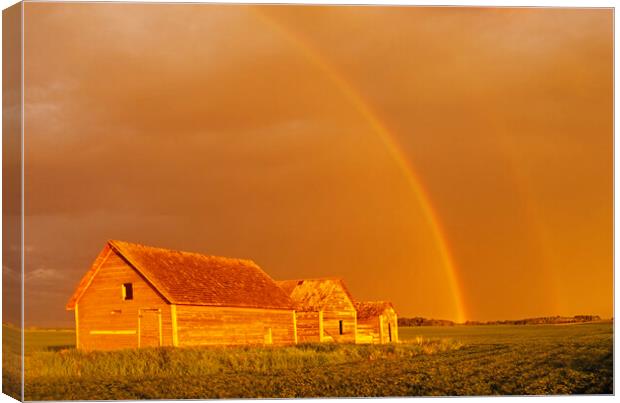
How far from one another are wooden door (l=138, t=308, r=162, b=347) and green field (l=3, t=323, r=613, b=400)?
168 centimetres

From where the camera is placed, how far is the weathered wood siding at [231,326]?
35719mm

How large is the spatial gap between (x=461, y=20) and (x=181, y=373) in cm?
1472

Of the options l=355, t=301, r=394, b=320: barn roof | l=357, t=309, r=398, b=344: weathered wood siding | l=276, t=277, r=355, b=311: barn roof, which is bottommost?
l=357, t=309, r=398, b=344: weathered wood siding

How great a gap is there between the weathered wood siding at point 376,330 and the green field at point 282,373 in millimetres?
15092

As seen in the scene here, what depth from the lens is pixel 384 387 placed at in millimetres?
28141

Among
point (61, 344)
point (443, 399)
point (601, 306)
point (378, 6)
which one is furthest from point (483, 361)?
point (61, 344)

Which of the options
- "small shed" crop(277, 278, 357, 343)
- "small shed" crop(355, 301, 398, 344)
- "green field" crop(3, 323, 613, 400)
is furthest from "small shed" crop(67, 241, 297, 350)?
"small shed" crop(355, 301, 398, 344)

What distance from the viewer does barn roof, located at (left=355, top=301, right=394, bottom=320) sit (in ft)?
175

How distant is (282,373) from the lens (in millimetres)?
31016

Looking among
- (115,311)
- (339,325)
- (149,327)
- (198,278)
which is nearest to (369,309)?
(339,325)

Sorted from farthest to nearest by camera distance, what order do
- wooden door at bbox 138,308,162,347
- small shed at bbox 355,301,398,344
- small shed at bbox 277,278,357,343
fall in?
small shed at bbox 355,301,398,344 < small shed at bbox 277,278,357,343 < wooden door at bbox 138,308,162,347

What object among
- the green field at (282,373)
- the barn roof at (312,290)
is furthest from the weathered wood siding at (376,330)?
the green field at (282,373)

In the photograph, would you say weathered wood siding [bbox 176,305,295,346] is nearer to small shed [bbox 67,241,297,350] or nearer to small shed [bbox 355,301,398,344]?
small shed [bbox 67,241,297,350]

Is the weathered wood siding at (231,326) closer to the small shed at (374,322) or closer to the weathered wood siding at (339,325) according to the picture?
the weathered wood siding at (339,325)
